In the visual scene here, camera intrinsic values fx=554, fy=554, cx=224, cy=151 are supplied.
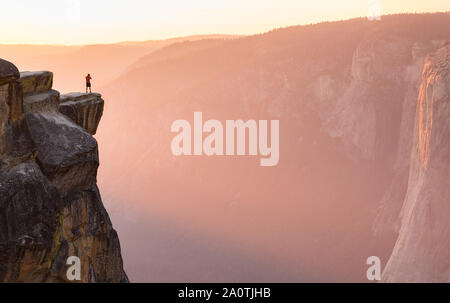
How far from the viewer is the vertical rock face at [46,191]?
48.4ft

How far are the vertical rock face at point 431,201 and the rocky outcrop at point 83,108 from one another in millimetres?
29103

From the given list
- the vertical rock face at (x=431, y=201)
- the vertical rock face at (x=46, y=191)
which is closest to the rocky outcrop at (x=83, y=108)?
the vertical rock face at (x=46, y=191)

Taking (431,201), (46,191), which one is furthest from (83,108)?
(431,201)

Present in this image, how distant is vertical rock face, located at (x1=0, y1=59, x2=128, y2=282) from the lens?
14750mm

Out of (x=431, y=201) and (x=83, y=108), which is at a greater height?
(x=83, y=108)

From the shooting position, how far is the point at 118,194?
92.8 meters

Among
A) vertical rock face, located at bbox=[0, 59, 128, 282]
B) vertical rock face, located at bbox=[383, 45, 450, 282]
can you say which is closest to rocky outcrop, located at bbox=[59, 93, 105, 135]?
vertical rock face, located at bbox=[0, 59, 128, 282]

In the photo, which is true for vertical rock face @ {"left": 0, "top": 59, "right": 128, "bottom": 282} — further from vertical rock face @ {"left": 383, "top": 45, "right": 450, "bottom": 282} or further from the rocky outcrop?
vertical rock face @ {"left": 383, "top": 45, "right": 450, "bottom": 282}

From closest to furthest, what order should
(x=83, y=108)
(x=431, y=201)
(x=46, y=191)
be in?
1. (x=46, y=191)
2. (x=83, y=108)
3. (x=431, y=201)

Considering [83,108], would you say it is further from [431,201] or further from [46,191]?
[431,201]

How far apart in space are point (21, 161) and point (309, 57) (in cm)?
8067

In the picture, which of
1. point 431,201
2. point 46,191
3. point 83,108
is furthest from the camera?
point 431,201

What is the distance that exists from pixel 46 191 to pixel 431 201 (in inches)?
1355

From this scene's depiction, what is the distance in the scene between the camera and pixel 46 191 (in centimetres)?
1562
